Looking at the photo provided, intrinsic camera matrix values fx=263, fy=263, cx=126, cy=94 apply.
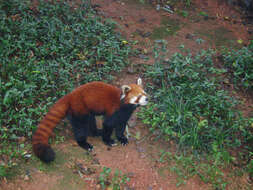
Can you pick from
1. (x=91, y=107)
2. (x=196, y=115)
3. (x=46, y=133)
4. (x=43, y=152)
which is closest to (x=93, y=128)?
(x=91, y=107)

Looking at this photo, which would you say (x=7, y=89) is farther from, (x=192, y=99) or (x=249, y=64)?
(x=249, y=64)

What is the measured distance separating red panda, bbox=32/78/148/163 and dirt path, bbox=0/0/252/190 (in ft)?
0.83

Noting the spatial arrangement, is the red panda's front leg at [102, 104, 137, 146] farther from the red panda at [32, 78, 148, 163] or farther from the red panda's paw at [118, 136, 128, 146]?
the red panda's paw at [118, 136, 128, 146]

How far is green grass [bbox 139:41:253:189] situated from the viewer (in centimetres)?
423

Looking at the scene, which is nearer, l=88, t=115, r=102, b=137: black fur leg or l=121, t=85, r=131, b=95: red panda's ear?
l=121, t=85, r=131, b=95: red panda's ear

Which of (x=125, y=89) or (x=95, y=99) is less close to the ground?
(x=125, y=89)

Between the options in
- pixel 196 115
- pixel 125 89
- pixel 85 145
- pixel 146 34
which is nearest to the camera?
pixel 125 89

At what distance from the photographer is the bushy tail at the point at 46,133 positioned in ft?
11.4

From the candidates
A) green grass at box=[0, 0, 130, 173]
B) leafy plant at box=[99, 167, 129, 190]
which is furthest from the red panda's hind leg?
leafy plant at box=[99, 167, 129, 190]

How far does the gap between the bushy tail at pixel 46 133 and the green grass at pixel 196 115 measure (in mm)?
1484

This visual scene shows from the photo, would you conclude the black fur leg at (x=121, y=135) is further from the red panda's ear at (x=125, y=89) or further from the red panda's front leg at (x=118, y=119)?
the red panda's ear at (x=125, y=89)

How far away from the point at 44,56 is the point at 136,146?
103 inches

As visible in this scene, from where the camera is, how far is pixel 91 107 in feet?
12.7

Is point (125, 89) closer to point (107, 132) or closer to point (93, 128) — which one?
point (107, 132)
